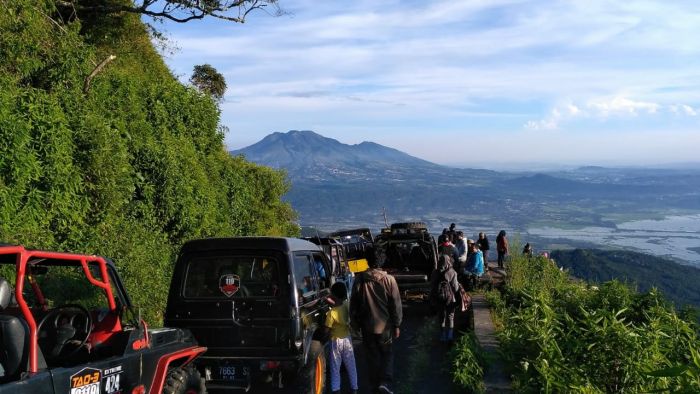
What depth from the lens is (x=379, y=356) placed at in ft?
27.7

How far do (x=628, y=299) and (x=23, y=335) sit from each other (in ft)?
28.5

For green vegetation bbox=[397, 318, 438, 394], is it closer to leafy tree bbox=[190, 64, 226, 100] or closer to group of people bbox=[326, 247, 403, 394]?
group of people bbox=[326, 247, 403, 394]

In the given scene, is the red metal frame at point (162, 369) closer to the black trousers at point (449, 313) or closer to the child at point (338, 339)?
the child at point (338, 339)

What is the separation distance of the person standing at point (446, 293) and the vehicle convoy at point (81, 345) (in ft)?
18.1

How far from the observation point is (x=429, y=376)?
373 inches

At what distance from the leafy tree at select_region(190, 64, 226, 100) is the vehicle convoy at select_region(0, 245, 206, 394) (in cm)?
2430

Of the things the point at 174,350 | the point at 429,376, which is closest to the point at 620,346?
the point at 429,376

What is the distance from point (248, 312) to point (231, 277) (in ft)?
1.56

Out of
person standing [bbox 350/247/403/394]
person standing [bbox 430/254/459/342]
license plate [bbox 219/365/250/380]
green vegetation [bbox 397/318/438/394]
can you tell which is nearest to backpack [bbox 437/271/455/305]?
person standing [bbox 430/254/459/342]

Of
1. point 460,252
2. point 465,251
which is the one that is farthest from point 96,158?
point 465,251

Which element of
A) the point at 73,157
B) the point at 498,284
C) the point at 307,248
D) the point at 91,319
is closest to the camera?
the point at 91,319

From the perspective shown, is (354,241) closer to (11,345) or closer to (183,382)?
(183,382)

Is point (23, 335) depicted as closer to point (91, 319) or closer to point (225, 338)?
point (91, 319)

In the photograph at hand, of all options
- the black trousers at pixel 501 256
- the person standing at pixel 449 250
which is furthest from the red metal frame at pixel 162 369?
the black trousers at pixel 501 256
